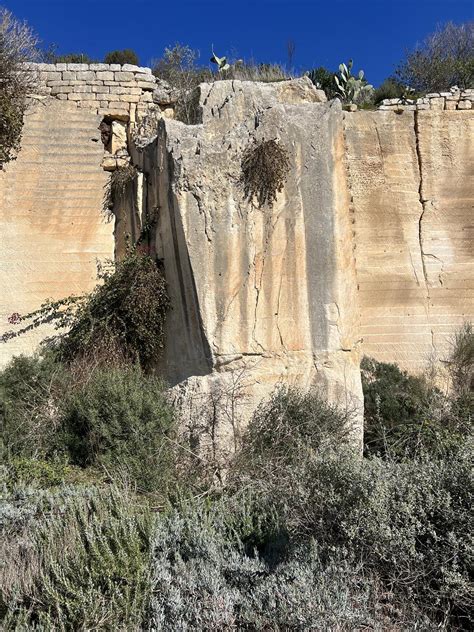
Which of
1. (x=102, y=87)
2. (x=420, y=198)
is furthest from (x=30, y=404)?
(x=420, y=198)

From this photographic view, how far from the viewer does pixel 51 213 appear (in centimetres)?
810

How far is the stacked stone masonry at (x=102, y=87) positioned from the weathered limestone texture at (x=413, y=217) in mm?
2924

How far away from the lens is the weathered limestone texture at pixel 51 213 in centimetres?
794

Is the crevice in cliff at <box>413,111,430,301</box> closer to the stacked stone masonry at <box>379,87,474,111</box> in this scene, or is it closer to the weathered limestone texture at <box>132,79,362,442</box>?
the stacked stone masonry at <box>379,87,474,111</box>

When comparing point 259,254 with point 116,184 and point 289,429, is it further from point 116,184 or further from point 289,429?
point 116,184

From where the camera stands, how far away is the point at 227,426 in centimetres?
589

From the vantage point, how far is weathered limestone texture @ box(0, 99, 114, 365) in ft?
26.1

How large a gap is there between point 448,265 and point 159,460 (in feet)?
17.4

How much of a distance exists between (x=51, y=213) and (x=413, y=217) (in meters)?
4.99

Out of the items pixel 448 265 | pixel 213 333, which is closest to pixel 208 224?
pixel 213 333

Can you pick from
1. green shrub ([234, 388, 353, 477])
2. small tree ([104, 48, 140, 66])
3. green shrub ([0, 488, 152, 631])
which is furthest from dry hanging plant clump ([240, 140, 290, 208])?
small tree ([104, 48, 140, 66])

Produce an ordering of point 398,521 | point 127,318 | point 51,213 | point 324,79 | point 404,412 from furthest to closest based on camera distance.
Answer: point 324,79, point 51,213, point 404,412, point 127,318, point 398,521

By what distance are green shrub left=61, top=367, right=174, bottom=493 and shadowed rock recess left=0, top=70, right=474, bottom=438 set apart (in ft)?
1.78

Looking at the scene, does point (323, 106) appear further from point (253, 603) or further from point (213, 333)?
point (253, 603)
